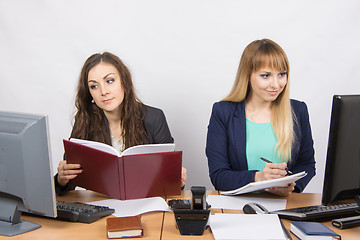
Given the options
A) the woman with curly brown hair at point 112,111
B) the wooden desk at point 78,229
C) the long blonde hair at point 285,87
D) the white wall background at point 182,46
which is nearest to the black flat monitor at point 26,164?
the wooden desk at point 78,229

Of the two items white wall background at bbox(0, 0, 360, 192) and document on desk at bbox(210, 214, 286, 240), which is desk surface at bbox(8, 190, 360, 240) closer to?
document on desk at bbox(210, 214, 286, 240)

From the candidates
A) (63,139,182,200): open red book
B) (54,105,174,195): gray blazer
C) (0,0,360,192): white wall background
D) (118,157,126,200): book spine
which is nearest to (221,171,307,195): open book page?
(63,139,182,200): open red book

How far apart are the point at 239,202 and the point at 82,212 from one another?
0.71 m

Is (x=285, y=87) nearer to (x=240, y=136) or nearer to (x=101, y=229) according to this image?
(x=240, y=136)

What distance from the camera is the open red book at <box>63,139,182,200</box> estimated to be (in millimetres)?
1829

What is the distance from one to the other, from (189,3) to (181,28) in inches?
7.7

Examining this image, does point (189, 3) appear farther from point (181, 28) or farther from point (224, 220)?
point (224, 220)

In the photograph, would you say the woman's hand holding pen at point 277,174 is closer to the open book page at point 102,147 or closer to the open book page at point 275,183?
the open book page at point 275,183

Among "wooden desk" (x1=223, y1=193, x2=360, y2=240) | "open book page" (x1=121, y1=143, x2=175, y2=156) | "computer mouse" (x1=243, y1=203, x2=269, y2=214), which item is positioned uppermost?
"open book page" (x1=121, y1=143, x2=175, y2=156)

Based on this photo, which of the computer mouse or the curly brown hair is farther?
the curly brown hair

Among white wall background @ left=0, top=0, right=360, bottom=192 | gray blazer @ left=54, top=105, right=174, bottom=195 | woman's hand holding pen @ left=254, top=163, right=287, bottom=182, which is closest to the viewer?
woman's hand holding pen @ left=254, top=163, right=287, bottom=182

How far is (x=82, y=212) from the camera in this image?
1678 millimetres

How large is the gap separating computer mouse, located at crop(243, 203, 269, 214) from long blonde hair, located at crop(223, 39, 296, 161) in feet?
2.20

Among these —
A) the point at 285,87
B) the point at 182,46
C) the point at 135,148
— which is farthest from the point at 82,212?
the point at 182,46
